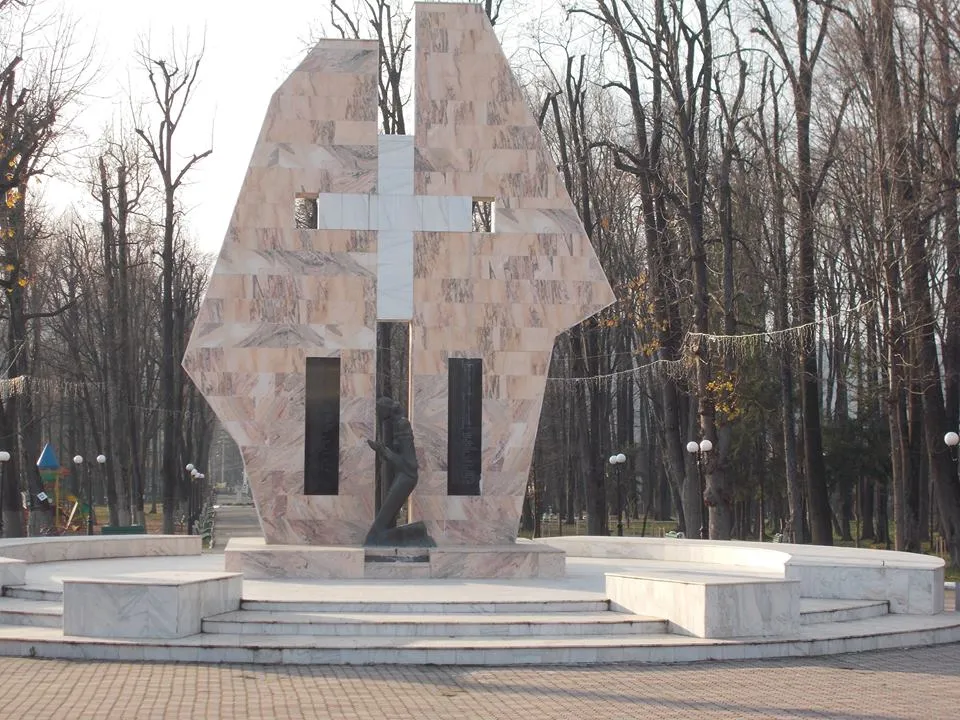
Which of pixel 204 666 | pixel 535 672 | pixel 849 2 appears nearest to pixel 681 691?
pixel 535 672

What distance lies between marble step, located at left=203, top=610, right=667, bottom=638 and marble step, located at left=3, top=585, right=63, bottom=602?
2.64 meters

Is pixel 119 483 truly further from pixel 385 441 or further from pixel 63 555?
pixel 385 441

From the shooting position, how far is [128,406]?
3195 centimetres

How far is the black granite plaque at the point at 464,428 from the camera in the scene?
645 inches

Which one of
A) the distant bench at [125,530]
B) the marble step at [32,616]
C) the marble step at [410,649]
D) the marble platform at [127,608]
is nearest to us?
the marble step at [410,649]

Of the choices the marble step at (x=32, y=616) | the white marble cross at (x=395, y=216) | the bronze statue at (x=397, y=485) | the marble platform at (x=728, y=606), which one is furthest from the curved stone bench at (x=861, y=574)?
the marble step at (x=32, y=616)

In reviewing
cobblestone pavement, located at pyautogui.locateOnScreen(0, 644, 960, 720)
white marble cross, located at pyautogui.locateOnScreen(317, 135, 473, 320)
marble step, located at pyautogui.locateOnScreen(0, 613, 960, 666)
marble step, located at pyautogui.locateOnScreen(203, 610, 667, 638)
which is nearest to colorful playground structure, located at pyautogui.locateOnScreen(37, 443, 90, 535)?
white marble cross, located at pyautogui.locateOnScreen(317, 135, 473, 320)

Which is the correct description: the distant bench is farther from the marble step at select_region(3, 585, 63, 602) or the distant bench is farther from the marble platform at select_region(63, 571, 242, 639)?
the marble platform at select_region(63, 571, 242, 639)

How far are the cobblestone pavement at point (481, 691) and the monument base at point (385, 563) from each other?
15.9 feet

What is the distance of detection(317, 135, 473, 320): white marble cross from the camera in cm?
1655

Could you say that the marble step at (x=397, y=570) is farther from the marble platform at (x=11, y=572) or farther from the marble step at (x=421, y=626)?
the marble platform at (x=11, y=572)

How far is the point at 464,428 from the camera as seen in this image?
1645 centimetres

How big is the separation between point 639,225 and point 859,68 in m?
12.2

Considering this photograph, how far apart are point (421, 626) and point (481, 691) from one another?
194 cm
